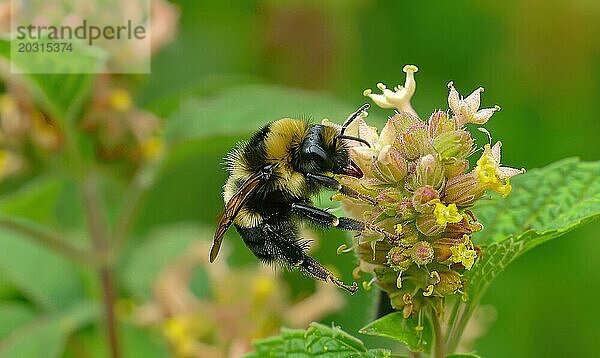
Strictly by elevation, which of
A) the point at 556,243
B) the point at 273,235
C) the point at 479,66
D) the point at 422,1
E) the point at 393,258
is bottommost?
the point at 393,258

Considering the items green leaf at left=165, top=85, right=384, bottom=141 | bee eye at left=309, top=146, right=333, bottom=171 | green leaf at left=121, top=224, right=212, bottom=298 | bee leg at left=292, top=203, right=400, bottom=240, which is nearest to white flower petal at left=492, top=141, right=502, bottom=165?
bee leg at left=292, top=203, right=400, bottom=240

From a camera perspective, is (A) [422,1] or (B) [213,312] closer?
(B) [213,312]

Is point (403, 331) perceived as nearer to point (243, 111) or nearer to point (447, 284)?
point (447, 284)

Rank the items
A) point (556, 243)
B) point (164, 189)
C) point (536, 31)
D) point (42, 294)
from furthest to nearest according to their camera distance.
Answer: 1. point (536, 31)
2. point (164, 189)
3. point (556, 243)
4. point (42, 294)

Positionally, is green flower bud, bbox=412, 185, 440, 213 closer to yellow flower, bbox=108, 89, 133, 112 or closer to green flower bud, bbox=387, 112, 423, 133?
green flower bud, bbox=387, 112, 423, 133

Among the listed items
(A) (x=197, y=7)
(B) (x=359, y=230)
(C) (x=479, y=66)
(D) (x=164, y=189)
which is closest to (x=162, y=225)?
(D) (x=164, y=189)

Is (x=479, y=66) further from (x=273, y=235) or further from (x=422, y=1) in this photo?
(x=273, y=235)

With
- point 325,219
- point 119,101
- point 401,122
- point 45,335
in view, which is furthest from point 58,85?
point 401,122
